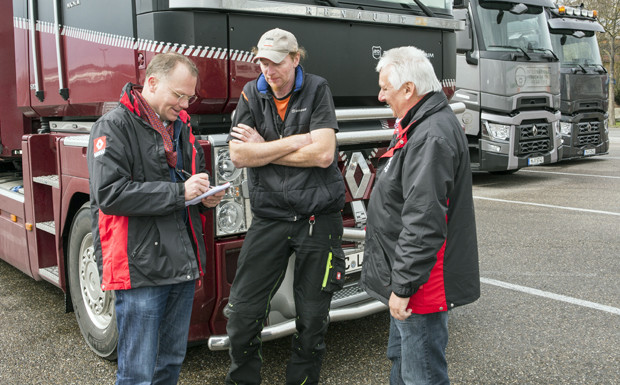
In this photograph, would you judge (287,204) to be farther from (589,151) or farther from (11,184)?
(589,151)

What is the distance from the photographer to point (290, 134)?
3098 mm

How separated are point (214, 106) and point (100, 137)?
3.20 ft

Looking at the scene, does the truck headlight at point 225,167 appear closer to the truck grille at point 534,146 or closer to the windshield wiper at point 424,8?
the windshield wiper at point 424,8

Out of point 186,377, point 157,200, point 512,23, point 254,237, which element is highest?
point 512,23

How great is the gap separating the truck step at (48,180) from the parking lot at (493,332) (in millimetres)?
1042

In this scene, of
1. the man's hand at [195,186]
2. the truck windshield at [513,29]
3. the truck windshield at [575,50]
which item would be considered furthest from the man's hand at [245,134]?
the truck windshield at [575,50]

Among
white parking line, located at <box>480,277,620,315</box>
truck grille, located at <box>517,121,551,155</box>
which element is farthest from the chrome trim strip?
truck grille, located at <box>517,121,551,155</box>

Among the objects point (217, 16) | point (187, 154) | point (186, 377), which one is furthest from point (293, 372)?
point (217, 16)

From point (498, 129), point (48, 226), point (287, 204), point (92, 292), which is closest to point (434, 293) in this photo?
point (287, 204)

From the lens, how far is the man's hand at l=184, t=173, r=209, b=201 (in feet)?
8.30

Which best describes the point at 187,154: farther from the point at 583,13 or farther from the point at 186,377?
the point at 583,13

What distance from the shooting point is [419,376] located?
2510 millimetres

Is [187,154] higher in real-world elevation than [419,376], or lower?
higher

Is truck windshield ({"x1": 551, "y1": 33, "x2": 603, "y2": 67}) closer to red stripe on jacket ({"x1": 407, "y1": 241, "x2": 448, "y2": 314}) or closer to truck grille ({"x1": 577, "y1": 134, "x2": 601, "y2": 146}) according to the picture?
truck grille ({"x1": 577, "y1": 134, "x2": 601, "y2": 146})
